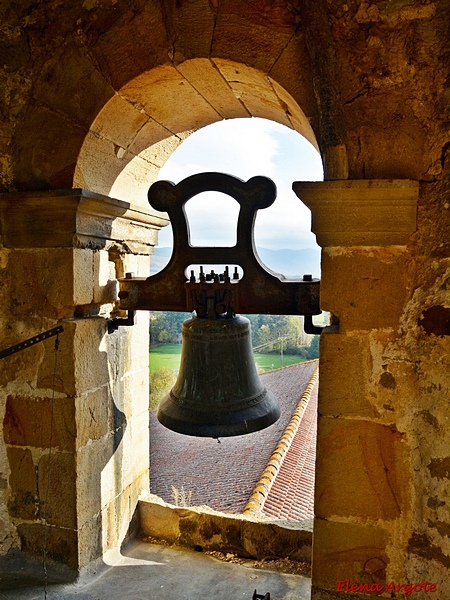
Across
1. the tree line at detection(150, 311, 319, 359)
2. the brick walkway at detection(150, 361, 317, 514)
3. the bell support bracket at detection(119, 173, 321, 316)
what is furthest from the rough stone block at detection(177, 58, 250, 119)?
the tree line at detection(150, 311, 319, 359)

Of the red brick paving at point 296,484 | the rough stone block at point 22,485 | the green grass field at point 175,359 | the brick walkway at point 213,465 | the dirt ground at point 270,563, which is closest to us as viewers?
the rough stone block at point 22,485

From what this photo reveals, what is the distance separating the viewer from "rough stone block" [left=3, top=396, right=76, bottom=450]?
2.15 m

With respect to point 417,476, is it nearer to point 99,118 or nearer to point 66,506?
point 66,506

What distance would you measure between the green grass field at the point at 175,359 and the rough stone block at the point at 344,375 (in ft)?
36.7

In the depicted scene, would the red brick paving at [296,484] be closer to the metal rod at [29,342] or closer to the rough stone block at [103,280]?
the rough stone block at [103,280]

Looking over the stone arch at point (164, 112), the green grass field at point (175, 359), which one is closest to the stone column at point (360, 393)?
the stone arch at point (164, 112)

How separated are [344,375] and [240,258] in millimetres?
697

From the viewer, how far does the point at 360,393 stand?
174cm

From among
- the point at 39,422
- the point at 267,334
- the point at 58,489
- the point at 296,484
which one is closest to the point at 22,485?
the point at 58,489

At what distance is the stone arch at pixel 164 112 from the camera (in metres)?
1.95

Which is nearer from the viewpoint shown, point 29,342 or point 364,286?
point 364,286

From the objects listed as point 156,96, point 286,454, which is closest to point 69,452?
point 156,96

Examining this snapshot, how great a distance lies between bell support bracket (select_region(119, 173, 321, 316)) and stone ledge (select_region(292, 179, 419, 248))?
0.96 ft

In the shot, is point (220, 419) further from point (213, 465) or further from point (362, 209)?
point (213, 465)
